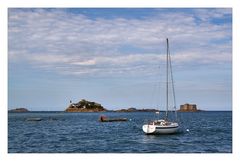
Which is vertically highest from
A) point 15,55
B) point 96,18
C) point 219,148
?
point 96,18

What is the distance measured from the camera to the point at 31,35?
16.3m

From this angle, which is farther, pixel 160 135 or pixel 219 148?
pixel 160 135
